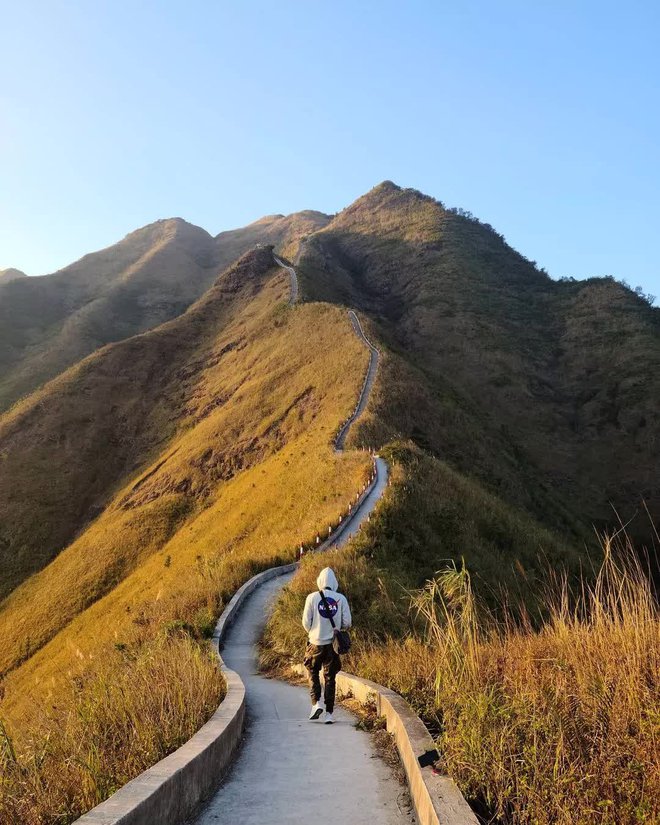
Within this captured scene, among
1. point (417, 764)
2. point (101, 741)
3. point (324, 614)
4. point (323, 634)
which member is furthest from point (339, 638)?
point (101, 741)

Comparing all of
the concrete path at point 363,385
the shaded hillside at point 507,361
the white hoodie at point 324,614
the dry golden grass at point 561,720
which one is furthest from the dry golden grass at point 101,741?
the shaded hillside at point 507,361

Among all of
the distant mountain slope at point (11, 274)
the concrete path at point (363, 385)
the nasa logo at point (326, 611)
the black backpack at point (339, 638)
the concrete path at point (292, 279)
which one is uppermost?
the distant mountain slope at point (11, 274)

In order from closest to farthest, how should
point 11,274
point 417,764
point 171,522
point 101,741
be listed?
point 417,764 < point 101,741 < point 171,522 < point 11,274

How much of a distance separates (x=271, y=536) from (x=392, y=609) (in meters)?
12.2

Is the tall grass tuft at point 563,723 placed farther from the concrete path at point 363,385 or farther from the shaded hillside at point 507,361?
the shaded hillside at point 507,361

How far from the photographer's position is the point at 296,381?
47.6 metres

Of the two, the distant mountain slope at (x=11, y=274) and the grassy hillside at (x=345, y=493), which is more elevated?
the distant mountain slope at (x=11, y=274)

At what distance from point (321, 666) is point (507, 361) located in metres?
67.0

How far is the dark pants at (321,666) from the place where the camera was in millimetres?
7152

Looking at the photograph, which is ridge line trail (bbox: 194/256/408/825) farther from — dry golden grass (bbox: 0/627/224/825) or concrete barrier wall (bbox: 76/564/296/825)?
dry golden grass (bbox: 0/627/224/825)

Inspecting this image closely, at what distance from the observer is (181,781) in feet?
13.3

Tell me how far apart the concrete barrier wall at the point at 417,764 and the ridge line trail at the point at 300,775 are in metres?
0.22

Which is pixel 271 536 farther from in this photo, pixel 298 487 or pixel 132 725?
pixel 132 725

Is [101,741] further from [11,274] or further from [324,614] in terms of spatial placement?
[11,274]
